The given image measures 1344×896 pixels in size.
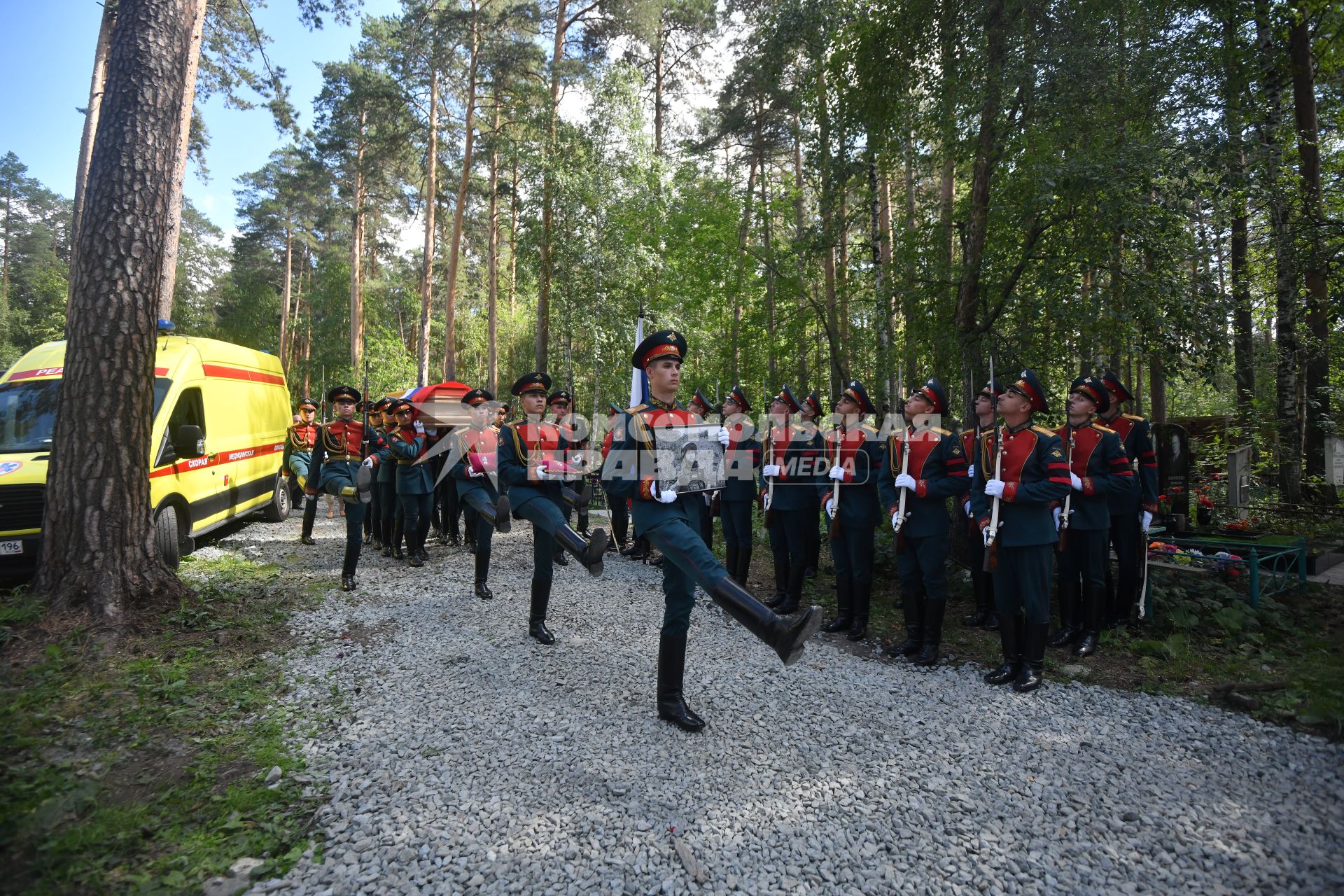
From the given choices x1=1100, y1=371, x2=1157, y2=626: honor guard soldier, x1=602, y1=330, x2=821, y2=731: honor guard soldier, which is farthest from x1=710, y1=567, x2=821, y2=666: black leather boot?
x1=1100, y1=371, x2=1157, y2=626: honor guard soldier

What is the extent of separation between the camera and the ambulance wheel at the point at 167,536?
7.04 meters

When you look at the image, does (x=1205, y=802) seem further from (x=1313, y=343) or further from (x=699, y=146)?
(x=699, y=146)

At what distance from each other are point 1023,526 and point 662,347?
2895 mm

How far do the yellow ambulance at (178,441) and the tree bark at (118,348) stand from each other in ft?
1.14

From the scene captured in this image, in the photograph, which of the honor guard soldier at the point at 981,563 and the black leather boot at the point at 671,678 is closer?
the black leather boot at the point at 671,678

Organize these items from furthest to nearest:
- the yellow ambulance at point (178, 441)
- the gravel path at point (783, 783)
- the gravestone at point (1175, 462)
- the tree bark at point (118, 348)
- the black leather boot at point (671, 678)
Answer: the gravestone at point (1175, 462) < the yellow ambulance at point (178, 441) < the tree bark at point (118, 348) < the black leather boot at point (671, 678) < the gravel path at point (783, 783)

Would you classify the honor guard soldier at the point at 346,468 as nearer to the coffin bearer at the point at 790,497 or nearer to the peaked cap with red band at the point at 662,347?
the peaked cap with red band at the point at 662,347

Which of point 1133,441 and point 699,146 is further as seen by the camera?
point 699,146

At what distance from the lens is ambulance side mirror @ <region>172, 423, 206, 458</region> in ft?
24.3

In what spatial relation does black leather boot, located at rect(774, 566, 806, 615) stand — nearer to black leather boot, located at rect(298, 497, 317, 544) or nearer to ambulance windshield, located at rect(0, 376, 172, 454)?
ambulance windshield, located at rect(0, 376, 172, 454)

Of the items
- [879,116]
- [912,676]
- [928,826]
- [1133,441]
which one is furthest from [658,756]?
[879,116]

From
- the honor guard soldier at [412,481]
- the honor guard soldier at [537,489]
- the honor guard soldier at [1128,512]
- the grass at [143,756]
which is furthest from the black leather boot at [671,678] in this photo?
the honor guard soldier at [412,481]

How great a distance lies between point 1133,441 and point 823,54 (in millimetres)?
8516

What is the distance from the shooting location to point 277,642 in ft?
17.1
